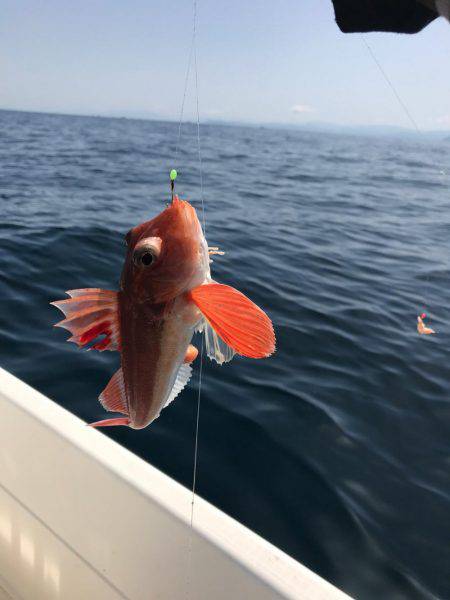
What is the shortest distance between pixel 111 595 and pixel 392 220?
1398 centimetres

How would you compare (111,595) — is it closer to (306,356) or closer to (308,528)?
(308,528)

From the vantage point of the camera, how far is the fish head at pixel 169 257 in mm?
1252

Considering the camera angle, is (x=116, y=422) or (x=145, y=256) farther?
(x=116, y=422)

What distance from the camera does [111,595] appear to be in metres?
2.96

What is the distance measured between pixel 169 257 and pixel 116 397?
0.41 metres

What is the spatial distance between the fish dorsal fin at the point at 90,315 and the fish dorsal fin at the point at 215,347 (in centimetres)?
22

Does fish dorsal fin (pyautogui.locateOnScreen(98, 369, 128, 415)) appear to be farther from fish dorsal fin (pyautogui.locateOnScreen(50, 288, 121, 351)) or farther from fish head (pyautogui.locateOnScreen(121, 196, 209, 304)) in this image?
fish head (pyautogui.locateOnScreen(121, 196, 209, 304))

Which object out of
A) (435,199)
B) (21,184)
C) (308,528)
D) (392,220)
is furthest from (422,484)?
(435,199)

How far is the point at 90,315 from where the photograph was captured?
1312 millimetres

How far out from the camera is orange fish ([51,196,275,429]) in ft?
4.14

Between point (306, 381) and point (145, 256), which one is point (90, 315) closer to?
point (145, 256)

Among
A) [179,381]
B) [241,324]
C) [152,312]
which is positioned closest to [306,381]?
[179,381]

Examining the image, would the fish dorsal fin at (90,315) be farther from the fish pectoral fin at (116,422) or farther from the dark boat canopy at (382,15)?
the dark boat canopy at (382,15)

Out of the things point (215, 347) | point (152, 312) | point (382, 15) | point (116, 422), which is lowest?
point (116, 422)
